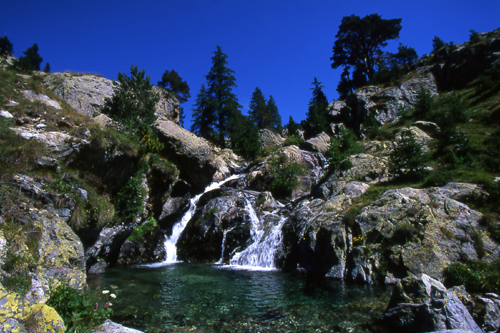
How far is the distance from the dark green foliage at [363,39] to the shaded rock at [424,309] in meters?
49.7

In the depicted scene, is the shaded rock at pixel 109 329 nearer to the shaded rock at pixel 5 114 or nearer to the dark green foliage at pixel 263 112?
A: the shaded rock at pixel 5 114

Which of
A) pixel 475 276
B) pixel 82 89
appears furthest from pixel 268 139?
pixel 475 276

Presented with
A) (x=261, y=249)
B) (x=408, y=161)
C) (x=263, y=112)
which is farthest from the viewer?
(x=263, y=112)

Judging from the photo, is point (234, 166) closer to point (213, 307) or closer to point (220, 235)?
point (220, 235)

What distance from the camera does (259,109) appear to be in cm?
6575

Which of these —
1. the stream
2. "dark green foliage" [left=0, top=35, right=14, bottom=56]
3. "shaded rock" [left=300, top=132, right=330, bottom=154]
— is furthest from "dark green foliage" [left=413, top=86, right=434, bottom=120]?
"dark green foliage" [left=0, top=35, right=14, bottom=56]

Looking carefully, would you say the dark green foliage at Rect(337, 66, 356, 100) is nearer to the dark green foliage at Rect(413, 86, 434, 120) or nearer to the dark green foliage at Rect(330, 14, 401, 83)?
the dark green foliage at Rect(330, 14, 401, 83)

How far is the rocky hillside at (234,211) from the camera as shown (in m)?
6.34

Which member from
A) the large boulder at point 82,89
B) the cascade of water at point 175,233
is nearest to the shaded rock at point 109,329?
the cascade of water at point 175,233

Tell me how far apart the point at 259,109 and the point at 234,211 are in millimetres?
50336

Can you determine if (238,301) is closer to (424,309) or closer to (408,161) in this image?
(424,309)

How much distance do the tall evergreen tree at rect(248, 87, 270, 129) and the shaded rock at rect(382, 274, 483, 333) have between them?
54.4m

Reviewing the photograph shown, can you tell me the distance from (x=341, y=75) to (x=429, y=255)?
52298 mm

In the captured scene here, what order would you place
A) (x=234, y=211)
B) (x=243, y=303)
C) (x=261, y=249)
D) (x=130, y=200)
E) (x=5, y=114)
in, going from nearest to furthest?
(x=243, y=303)
(x=5, y=114)
(x=130, y=200)
(x=261, y=249)
(x=234, y=211)
